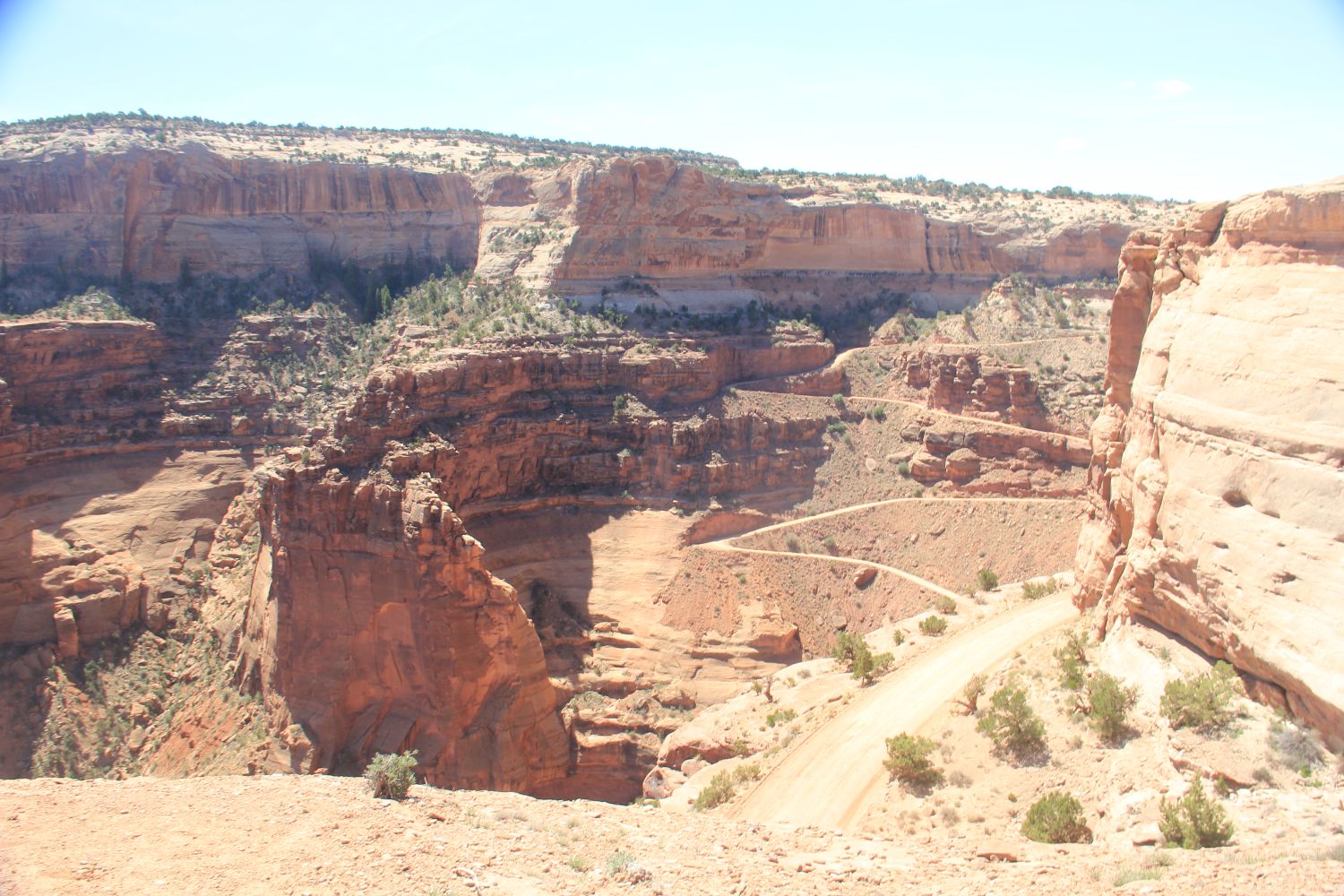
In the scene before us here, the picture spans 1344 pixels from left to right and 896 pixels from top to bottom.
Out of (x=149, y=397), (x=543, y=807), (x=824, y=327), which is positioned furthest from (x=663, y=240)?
(x=543, y=807)

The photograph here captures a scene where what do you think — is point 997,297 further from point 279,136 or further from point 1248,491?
point 279,136

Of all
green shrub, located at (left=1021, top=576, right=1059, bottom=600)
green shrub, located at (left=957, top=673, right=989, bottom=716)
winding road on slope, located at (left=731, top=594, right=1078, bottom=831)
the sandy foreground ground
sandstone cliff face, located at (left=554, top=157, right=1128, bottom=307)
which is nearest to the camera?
the sandy foreground ground

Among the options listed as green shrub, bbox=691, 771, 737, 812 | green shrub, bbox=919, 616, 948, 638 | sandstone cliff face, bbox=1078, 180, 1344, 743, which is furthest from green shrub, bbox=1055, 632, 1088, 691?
green shrub, bbox=919, 616, 948, 638

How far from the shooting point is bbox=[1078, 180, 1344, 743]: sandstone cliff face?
1589cm

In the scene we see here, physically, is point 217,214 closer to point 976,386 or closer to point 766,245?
point 766,245

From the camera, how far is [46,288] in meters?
61.4

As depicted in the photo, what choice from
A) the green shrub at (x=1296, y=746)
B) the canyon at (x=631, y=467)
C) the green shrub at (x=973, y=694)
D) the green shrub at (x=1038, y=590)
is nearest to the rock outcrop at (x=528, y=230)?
the canyon at (x=631, y=467)

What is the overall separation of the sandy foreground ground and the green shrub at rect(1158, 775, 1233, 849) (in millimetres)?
831

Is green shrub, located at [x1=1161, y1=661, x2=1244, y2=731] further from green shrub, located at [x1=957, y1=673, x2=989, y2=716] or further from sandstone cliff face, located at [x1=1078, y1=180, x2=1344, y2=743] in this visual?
green shrub, located at [x1=957, y1=673, x2=989, y2=716]

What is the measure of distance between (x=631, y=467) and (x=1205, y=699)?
34.2 meters

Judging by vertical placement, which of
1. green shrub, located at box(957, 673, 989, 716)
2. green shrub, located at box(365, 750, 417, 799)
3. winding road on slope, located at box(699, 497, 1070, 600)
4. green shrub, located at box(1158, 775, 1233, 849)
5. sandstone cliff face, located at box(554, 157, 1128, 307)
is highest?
sandstone cliff face, located at box(554, 157, 1128, 307)

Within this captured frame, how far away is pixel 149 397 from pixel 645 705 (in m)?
33.6

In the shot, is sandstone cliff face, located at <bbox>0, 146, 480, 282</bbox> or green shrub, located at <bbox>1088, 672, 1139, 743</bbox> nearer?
green shrub, located at <bbox>1088, 672, 1139, 743</bbox>

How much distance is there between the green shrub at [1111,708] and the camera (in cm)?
1938
